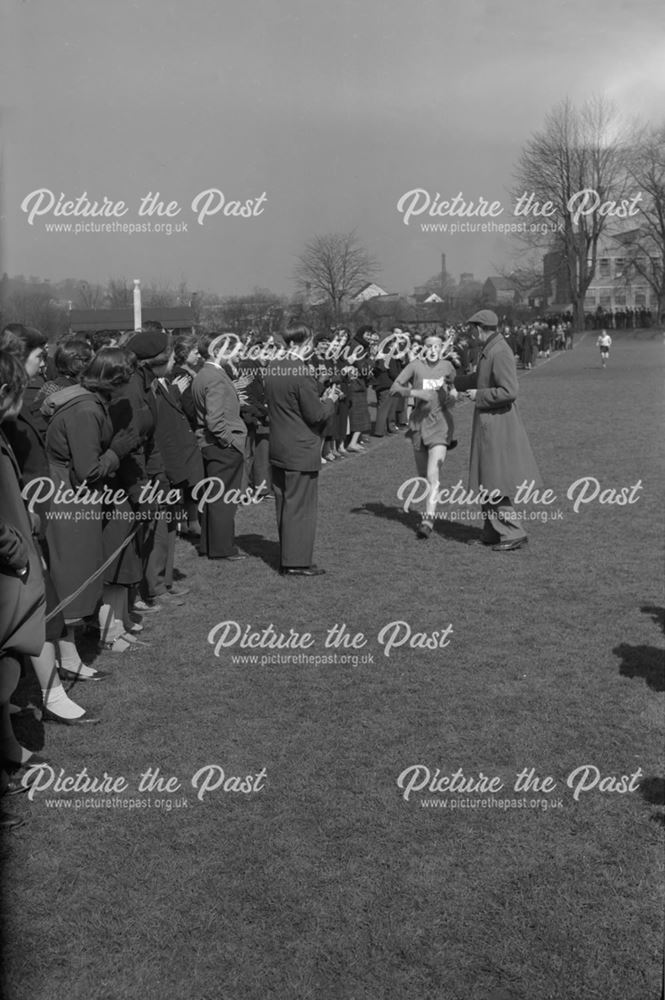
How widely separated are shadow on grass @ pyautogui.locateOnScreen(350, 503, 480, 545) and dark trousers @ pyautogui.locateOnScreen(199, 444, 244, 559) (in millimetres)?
2036

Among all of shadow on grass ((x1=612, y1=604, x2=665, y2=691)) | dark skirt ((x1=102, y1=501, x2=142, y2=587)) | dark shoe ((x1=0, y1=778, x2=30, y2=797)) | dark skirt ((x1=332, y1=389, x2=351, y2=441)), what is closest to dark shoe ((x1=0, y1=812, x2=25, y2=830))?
dark shoe ((x1=0, y1=778, x2=30, y2=797))

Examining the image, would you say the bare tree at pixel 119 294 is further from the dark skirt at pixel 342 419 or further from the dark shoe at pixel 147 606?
the dark skirt at pixel 342 419

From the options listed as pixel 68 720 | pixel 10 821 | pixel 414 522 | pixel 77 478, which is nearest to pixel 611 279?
pixel 414 522

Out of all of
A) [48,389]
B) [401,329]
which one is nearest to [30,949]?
[48,389]

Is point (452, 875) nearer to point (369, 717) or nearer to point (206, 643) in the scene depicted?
point (369, 717)

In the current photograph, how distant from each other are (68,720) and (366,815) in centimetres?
174

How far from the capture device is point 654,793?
15.3 ft

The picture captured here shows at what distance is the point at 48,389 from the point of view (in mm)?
6988

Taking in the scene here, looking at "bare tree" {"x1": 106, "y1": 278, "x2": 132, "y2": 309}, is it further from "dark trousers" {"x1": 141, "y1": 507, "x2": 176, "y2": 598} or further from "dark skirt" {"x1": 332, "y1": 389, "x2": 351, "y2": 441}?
"dark skirt" {"x1": 332, "y1": 389, "x2": 351, "y2": 441}

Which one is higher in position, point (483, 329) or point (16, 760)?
point (483, 329)

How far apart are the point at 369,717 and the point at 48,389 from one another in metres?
2.99

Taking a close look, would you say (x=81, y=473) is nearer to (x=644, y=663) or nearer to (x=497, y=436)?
(x=644, y=663)

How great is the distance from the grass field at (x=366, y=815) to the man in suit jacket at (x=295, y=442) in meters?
0.39

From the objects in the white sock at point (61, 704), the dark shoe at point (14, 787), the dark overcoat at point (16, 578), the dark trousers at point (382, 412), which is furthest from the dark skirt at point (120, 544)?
the dark trousers at point (382, 412)
